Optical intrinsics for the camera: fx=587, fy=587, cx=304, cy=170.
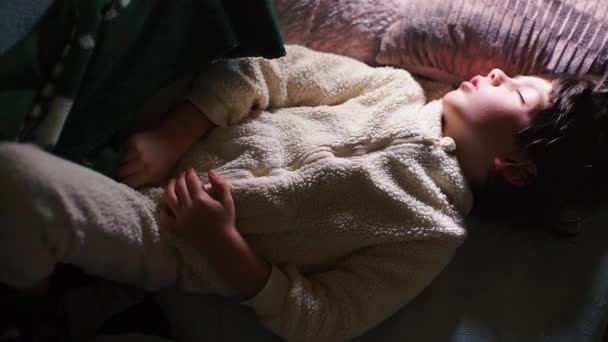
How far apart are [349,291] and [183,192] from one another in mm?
262

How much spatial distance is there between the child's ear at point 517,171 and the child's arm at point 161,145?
0.43 meters

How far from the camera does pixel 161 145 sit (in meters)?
0.82

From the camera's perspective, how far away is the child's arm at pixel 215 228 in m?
0.75

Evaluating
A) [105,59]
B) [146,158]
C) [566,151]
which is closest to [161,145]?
[146,158]

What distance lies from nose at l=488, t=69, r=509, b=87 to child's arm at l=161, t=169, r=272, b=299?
0.43 meters

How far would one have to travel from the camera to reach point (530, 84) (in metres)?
0.87

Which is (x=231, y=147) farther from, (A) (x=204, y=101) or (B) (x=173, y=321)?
(B) (x=173, y=321)

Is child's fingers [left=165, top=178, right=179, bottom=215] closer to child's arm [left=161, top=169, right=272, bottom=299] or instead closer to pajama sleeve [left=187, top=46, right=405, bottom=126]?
child's arm [left=161, top=169, right=272, bottom=299]

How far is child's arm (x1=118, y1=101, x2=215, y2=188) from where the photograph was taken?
2.62ft

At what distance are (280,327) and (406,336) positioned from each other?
0.62ft

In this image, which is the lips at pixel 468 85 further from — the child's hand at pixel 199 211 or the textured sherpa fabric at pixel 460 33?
the child's hand at pixel 199 211

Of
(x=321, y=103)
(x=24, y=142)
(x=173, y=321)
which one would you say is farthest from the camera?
(x=321, y=103)

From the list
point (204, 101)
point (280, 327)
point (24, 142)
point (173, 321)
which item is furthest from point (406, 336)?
point (24, 142)

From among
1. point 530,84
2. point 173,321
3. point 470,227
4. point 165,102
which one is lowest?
point 173,321
